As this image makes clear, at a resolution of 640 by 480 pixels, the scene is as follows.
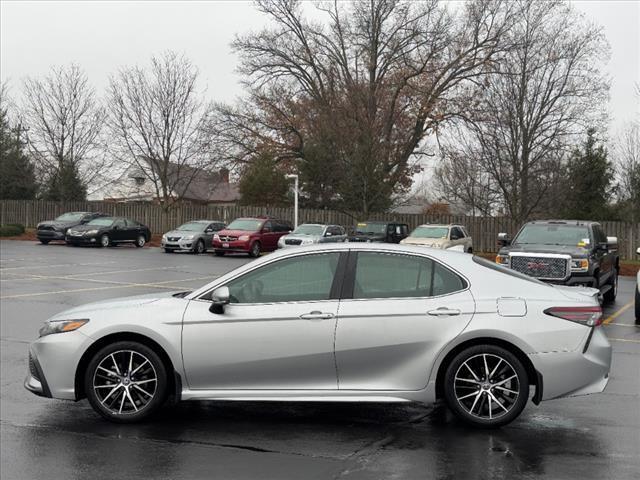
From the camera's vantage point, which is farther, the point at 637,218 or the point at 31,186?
the point at 31,186

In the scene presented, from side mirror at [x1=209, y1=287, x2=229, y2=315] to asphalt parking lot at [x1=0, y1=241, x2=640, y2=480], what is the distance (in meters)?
0.93

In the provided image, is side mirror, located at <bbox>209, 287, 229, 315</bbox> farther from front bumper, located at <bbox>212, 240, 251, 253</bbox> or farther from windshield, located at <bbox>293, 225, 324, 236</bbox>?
windshield, located at <bbox>293, 225, 324, 236</bbox>

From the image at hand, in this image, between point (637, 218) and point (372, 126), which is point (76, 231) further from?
point (637, 218)

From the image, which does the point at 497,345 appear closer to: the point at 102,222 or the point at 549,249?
the point at 549,249

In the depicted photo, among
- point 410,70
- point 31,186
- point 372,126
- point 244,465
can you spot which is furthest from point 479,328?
point 31,186

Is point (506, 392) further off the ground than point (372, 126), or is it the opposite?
point (372, 126)

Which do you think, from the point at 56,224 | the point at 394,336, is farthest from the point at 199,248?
the point at 394,336

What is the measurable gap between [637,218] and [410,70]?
16.8 meters

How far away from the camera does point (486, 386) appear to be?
256 inches

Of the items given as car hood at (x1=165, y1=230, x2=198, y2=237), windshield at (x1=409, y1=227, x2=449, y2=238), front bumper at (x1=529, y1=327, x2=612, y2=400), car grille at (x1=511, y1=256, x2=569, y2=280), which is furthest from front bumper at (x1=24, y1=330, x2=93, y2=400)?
car hood at (x1=165, y1=230, x2=198, y2=237)

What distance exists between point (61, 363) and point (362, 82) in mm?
39555

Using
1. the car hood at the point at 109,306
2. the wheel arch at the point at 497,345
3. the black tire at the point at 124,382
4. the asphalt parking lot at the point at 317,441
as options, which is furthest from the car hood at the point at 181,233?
the wheel arch at the point at 497,345

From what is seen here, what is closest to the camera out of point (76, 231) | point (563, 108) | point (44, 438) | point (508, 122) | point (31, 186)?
point (44, 438)

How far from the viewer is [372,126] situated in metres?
39.9
